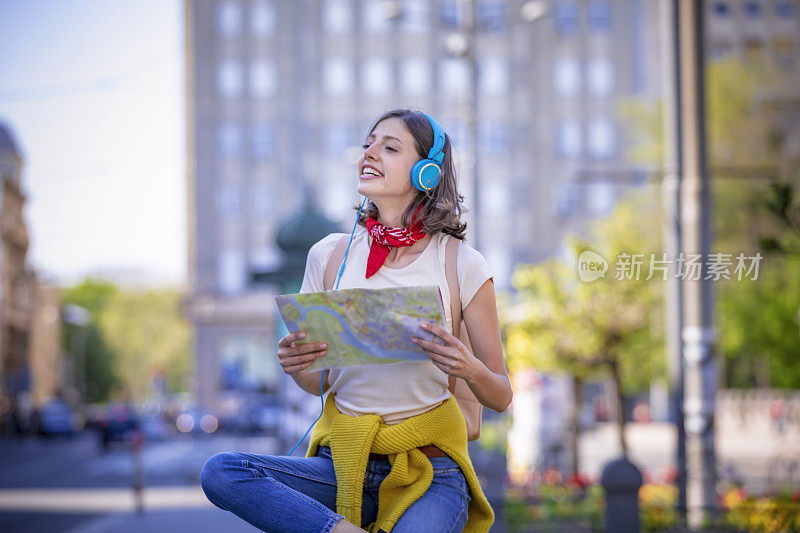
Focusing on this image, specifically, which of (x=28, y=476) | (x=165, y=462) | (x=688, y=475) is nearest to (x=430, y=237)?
(x=688, y=475)

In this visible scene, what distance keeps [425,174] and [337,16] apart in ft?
190

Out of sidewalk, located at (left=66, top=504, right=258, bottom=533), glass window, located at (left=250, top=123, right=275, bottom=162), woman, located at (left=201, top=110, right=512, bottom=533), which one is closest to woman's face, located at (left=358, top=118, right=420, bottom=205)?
woman, located at (left=201, top=110, right=512, bottom=533)

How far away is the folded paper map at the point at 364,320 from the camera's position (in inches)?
124

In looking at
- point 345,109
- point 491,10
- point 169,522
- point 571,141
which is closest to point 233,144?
point 345,109

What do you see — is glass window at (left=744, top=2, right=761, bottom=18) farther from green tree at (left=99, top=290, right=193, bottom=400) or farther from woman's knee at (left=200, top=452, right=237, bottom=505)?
woman's knee at (left=200, top=452, right=237, bottom=505)

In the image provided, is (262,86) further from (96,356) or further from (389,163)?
(389,163)

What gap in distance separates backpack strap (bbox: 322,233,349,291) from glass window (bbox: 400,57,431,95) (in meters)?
56.5

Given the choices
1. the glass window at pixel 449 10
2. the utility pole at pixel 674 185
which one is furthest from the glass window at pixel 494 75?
the utility pole at pixel 674 185

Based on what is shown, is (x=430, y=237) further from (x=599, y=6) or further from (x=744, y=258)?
(x=599, y=6)

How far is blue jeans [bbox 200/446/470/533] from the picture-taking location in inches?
126

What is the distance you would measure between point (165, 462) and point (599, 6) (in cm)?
4008

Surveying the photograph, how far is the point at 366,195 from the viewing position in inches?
145

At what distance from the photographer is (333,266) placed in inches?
147

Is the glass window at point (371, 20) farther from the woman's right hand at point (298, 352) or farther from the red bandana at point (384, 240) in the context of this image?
the woman's right hand at point (298, 352)
